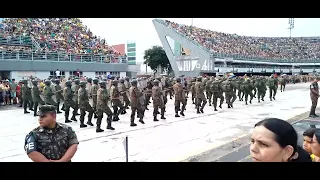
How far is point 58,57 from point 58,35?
4.21 meters

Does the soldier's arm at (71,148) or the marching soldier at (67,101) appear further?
the marching soldier at (67,101)

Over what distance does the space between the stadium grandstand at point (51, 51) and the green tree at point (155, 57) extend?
39.4ft

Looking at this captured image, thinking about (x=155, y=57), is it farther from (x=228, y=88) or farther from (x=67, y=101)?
(x=67, y=101)

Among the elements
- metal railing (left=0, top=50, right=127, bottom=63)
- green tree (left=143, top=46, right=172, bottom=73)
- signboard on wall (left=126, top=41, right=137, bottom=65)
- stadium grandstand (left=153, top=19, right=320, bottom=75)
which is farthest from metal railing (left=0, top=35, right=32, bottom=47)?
green tree (left=143, top=46, right=172, bottom=73)

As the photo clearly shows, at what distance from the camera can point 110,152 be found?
6.78 meters

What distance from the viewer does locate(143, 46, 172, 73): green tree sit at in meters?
41.8

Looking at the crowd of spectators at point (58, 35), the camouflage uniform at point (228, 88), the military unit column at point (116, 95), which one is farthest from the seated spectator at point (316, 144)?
the crowd of spectators at point (58, 35)

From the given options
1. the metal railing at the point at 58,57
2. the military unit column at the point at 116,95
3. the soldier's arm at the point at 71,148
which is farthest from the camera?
the metal railing at the point at 58,57

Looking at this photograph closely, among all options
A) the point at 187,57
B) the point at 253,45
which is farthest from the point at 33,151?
the point at 253,45

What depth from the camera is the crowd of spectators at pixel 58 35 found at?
2448cm

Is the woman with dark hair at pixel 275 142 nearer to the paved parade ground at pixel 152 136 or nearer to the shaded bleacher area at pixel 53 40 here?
the paved parade ground at pixel 152 136

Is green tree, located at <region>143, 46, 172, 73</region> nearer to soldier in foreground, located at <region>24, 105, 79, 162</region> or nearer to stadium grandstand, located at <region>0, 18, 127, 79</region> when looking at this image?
stadium grandstand, located at <region>0, 18, 127, 79</region>

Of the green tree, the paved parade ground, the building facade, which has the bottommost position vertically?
the paved parade ground
